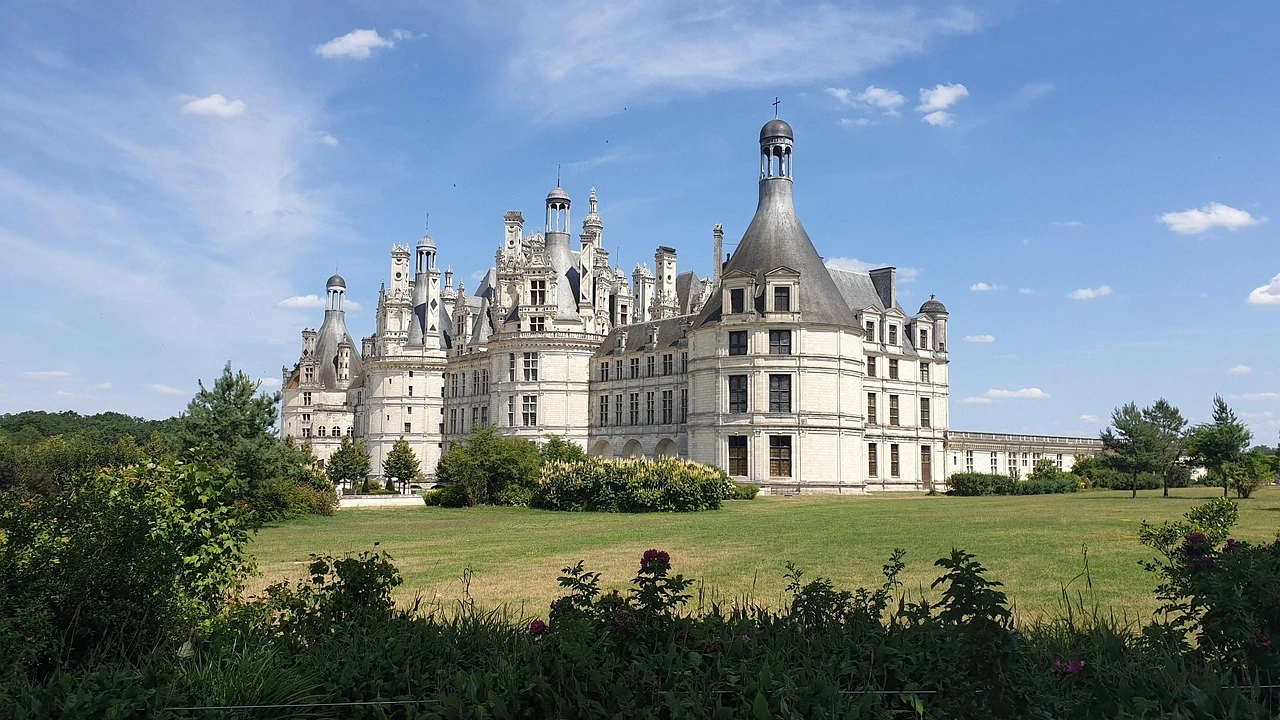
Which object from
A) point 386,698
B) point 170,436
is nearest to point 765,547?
point 386,698

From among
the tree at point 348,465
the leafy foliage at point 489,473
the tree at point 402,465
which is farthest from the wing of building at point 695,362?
the leafy foliage at point 489,473

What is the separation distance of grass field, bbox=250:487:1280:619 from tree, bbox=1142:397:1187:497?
6.11 metres

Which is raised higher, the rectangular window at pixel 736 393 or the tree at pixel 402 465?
the rectangular window at pixel 736 393

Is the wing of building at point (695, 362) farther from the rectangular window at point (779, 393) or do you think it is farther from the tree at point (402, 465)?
the tree at point (402, 465)

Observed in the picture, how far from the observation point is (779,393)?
168ft

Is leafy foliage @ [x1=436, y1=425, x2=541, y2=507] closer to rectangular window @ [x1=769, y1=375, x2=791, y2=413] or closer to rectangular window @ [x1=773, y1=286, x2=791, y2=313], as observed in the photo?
rectangular window @ [x1=769, y1=375, x2=791, y2=413]

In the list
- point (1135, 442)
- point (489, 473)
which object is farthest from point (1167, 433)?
point (489, 473)

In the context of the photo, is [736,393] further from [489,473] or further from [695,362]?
[489,473]

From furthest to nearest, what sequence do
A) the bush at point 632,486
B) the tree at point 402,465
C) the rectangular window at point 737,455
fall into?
the tree at point 402,465
the rectangular window at point 737,455
the bush at point 632,486

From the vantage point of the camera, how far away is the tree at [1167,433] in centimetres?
4047

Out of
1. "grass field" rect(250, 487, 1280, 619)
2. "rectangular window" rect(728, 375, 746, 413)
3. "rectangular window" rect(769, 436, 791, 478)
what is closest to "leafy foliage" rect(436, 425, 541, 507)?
"grass field" rect(250, 487, 1280, 619)

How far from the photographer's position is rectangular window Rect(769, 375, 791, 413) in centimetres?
5116

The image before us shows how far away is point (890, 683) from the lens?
22.7 ft

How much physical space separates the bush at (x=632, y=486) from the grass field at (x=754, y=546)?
2112mm
